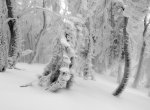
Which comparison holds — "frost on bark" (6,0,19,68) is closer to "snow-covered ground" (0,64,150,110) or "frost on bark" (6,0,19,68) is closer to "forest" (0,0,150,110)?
"forest" (0,0,150,110)

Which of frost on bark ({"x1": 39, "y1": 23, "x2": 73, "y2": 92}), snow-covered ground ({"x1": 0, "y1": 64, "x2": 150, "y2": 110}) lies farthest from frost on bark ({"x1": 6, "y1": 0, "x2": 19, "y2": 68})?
frost on bark ({"x1": 39, "y1": 23, "x2": 73, "y2": 92})

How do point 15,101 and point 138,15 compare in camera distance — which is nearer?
point 15,101

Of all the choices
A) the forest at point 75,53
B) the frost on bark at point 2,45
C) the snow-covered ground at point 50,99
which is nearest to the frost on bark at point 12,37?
the forest at point 75,53

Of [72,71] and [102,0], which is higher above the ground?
[102,0]

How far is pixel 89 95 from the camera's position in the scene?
290 inches

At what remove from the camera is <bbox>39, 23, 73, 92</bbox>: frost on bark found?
6.53 metres

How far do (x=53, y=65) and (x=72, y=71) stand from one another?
2.45 feet

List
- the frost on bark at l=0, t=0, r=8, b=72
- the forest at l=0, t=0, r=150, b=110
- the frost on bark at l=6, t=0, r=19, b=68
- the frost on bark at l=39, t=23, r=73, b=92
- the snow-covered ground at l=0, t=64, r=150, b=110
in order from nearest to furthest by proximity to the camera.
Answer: the snow-covered ground at l=0, t=64, r=150, b=110
the forest at l=0, t=0, r=150, b=110
the frost on bark at l=39, t=23, r=73, b=92
the frost on bark at l=0, t=0, r=8, b=72
the frost on bark at l=6, t=0, r=19, b=68

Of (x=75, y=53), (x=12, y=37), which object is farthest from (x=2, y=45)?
(x=75, y=53)

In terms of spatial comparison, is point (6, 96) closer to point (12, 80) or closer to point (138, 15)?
point (12, 80)

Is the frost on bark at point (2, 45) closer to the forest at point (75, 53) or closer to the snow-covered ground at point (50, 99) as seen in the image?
the forest at point (75, 53)

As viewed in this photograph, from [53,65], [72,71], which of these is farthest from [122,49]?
[53,65]

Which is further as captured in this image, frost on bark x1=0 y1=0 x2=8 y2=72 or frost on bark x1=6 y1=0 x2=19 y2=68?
frost on bark x1=6 y1=0 x2=19 y2=68

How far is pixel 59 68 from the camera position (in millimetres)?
6695
